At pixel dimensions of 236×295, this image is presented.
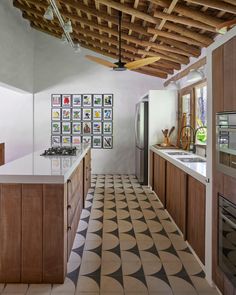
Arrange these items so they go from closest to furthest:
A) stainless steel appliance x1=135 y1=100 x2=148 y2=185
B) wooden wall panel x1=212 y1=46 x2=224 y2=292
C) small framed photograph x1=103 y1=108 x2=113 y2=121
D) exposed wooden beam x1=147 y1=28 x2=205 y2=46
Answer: wooden wall panel x1=212 y1=46 x2=224 y2=292, exposed wooden beam x1=147 y1=28 x2=205 y2=46, stainless steel appliance x1=135 y1=100 x2=148 y2=185, small framed photograph x1=103 y1=108 x2=113 y2=121

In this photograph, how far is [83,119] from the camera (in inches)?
317

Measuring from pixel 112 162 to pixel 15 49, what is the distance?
3706mm

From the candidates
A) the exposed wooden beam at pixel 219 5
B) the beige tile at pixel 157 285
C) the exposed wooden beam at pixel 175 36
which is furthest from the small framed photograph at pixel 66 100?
the beige tile at pixel 157 285

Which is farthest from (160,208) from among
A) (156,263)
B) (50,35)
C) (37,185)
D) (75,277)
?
(50,35)

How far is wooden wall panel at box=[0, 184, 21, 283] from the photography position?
2436 mm

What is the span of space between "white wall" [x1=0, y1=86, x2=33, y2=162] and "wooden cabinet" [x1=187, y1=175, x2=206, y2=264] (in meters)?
5.79

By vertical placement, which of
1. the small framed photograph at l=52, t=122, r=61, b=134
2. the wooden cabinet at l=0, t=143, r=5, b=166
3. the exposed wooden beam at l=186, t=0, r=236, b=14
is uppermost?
the exposed wooden beam at l=186, t=0, r=236, b=14

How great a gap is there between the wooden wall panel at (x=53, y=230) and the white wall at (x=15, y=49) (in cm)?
393

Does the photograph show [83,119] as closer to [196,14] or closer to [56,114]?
[56,114]

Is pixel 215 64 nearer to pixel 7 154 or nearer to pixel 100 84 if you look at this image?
pixel 100 84

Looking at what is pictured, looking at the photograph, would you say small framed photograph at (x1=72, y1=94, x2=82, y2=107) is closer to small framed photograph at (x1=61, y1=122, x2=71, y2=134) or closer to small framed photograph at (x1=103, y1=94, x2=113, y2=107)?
small framed photograph at (x1=61, y1=122, x2=71, y2=134)

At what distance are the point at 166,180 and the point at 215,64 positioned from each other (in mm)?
2528

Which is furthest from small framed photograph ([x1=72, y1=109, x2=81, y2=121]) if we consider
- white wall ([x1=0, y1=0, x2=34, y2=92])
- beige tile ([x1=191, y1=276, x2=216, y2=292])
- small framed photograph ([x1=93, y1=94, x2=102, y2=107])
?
beige tile ([x1=191, y1=276, x2=216, y2=292])

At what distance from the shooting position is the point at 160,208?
480cm
